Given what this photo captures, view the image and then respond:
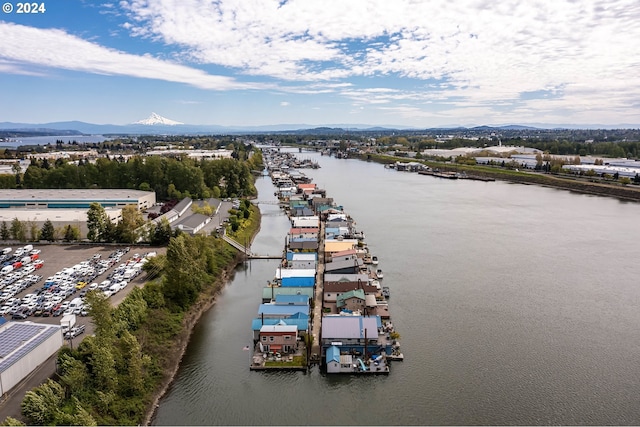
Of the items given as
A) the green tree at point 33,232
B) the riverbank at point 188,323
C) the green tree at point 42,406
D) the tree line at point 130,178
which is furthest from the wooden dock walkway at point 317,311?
the tree line at point 130,178

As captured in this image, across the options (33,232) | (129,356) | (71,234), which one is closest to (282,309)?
(129,356)

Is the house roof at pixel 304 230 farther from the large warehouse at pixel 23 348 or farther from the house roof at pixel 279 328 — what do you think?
the large warehouse at pixel 23 348

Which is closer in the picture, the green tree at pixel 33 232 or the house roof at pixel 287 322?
the house roof at pixel 287 322

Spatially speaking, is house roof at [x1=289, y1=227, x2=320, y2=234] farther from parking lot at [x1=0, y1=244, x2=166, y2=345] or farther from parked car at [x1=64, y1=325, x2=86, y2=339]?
parked car at [x1=64, y1=325, x2=86, y2=339]

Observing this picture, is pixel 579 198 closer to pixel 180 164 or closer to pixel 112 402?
pixel 180 164

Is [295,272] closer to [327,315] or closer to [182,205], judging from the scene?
[327,315]
